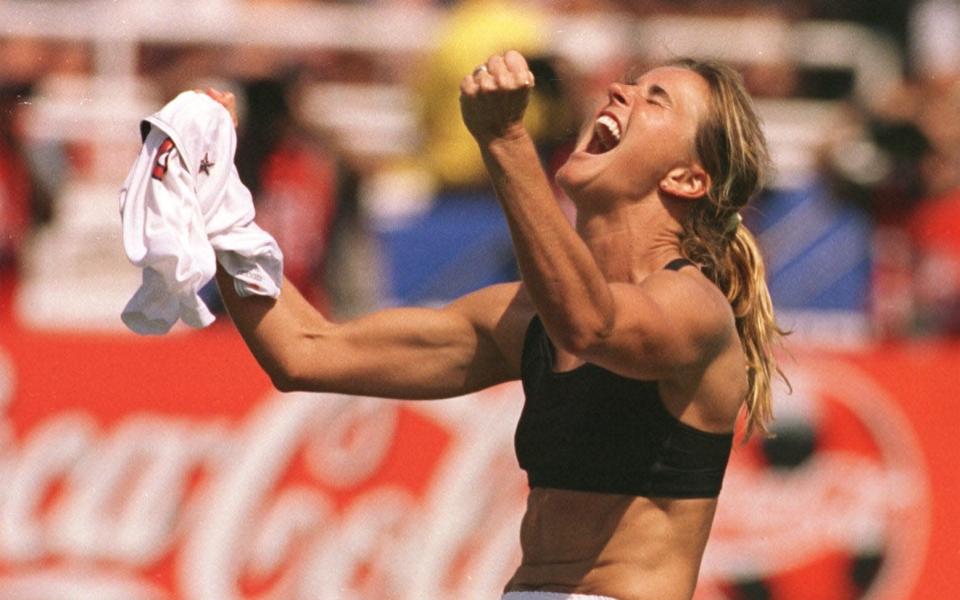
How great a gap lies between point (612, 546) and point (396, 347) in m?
0.82

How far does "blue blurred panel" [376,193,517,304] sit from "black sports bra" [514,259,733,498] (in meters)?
4.57

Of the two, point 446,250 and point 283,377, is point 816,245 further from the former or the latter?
point 283,377

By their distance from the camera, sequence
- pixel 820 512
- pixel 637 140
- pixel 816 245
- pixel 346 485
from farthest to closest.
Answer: pixel 816 245 → pixel 820 512 → pixel 346 485 → pixel 637 140

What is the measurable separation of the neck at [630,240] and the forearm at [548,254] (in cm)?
51

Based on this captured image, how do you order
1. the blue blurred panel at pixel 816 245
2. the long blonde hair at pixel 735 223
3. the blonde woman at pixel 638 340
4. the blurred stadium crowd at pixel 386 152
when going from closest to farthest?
1. the blonde woman at pixel 638 340
2. the long blonde hair at pixel 735 223
3. the blurred stadium crowd at pixel 386 152
4. the blue blurred panel at pixel 816 245

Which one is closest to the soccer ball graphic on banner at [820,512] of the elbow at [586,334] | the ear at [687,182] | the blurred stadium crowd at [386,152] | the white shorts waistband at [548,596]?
the blurred stadium crowd at [386,152]

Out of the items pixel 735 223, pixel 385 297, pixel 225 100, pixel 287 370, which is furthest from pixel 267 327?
pixel 385 297

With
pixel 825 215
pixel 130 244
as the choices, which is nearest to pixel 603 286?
pixel 130 244

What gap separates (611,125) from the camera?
4.21 meters

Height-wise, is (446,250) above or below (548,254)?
below


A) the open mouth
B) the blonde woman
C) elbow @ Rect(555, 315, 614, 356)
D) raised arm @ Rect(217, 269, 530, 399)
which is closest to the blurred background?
raised arm @ Rect(217, 269, 530, 399)

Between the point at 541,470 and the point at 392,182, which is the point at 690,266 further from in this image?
the point at 392,182

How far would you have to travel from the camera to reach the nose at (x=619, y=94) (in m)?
4.27

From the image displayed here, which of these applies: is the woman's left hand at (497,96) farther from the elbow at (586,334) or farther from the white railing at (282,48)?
the white railing at (282,48)
